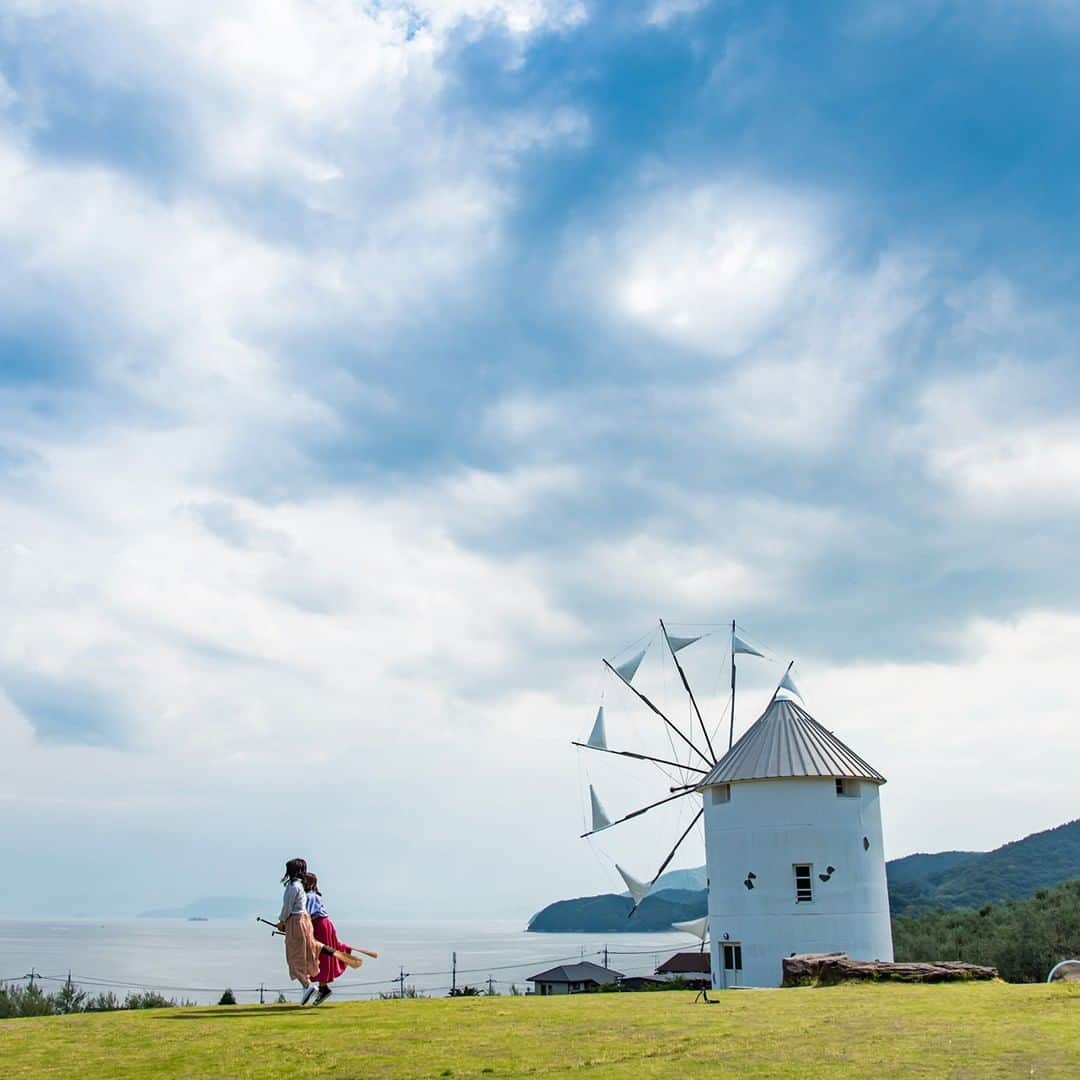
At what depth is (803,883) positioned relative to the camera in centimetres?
3397

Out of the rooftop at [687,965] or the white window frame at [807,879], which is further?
the rooftop at [687,965]

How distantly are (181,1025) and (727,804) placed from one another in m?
25.1

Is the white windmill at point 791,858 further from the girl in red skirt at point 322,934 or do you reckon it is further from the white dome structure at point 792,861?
the girl in red skirt at point 322,934

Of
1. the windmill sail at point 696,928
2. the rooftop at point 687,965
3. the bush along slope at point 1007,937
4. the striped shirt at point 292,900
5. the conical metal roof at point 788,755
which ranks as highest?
the conical metal roof at point 788,755

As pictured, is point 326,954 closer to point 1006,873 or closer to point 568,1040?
point 568,1040

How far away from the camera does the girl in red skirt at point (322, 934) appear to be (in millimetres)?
15211

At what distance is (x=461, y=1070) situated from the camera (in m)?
9.81

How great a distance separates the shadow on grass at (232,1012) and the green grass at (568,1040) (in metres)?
0.04

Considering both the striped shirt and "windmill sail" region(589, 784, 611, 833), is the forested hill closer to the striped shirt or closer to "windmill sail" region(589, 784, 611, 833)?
"windmill sail" region(589, 784, 611, 833)

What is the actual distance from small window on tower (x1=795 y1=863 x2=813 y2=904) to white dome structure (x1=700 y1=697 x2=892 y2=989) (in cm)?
3

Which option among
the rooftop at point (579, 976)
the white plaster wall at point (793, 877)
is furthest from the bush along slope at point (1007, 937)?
the rooftop at point (579, 976)

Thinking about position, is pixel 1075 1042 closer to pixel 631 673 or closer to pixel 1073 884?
pixel 631 673

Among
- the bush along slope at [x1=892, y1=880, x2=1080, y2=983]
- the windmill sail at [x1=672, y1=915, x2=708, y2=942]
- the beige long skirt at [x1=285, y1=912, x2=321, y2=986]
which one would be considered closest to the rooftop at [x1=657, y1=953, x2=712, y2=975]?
the bush along slope at [x1=892, y1=880, x2=1080, y2=983]

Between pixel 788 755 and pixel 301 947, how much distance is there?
78.1 ft
